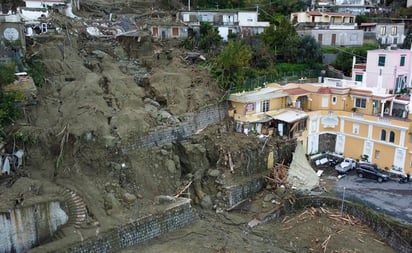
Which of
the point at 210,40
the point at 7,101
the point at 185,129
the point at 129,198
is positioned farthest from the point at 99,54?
the point at 129,198

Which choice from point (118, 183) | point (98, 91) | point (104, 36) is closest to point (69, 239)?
point (118, 183)

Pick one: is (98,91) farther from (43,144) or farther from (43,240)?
(43,240)

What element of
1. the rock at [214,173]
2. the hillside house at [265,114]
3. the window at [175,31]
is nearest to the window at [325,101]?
the hillside house at [265,114]

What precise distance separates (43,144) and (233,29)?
30141mm

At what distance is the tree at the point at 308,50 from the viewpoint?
43875mm

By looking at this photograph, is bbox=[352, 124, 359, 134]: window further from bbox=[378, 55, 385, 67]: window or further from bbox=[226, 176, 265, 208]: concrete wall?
bbox=[226, 176, 265, 208]: concrete wall

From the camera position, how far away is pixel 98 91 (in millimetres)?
30266

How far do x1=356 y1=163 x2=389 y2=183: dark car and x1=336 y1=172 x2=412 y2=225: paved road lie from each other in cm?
32

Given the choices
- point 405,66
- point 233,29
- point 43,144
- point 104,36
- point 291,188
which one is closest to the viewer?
point 43,144

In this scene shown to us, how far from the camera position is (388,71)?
36.1 m

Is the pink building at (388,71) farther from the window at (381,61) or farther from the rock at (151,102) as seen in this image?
the rock at (151,102)

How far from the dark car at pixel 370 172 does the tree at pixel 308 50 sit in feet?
52.1

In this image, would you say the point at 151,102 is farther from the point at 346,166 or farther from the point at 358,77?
the point at 358,77

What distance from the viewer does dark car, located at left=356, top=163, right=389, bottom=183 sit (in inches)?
1213
